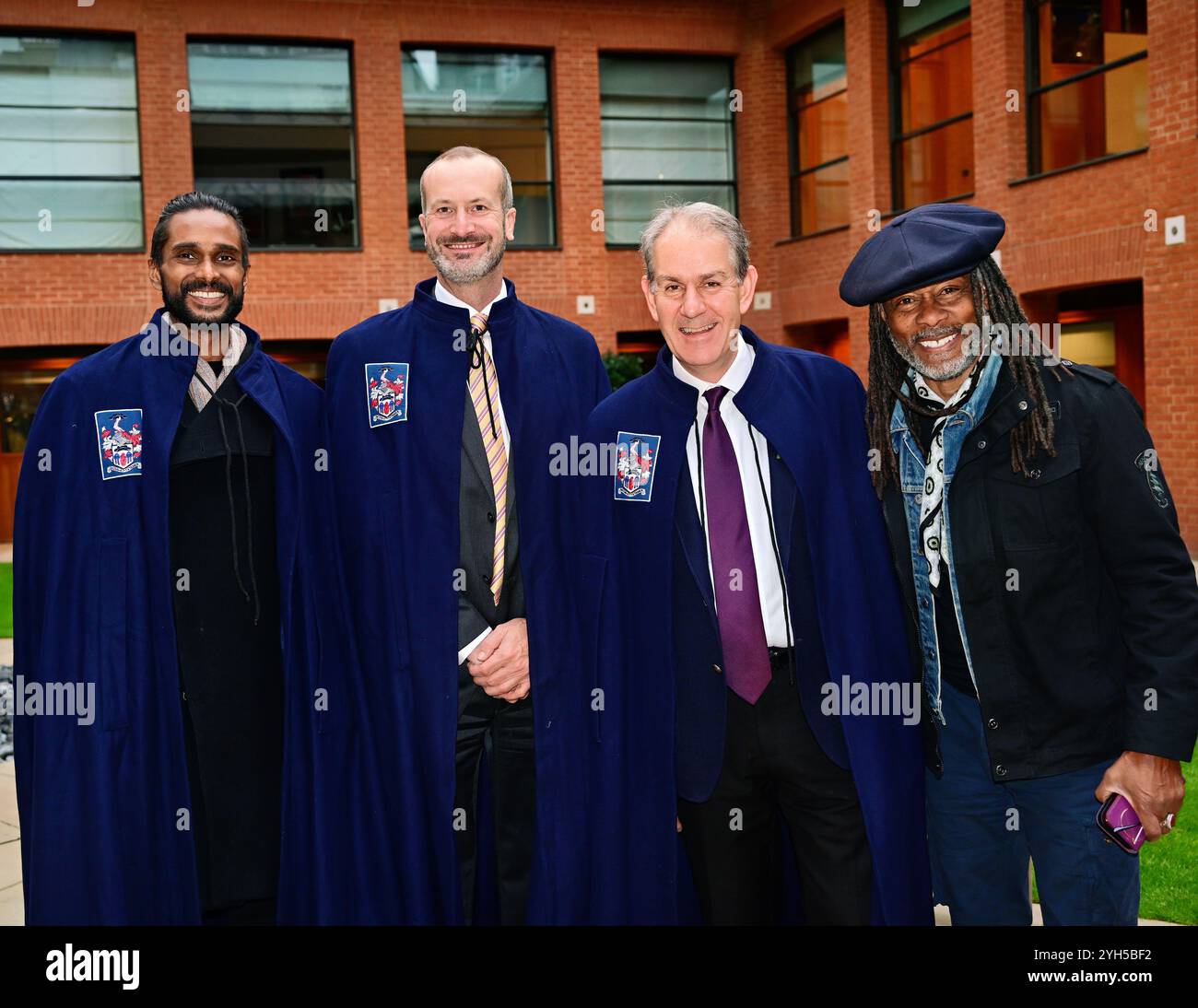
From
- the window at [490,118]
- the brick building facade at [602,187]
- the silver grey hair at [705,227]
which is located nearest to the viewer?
the silver grey hair at [705,227]

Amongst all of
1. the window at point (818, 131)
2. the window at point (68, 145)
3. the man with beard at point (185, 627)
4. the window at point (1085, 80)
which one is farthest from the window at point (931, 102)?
the man with beard at point (185, 627)

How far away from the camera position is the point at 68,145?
16578 mm

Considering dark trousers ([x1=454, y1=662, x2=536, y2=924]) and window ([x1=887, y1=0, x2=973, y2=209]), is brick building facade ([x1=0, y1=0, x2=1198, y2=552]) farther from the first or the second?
dark trousers ([x1=454, y1=662, x2=536, y2=924])

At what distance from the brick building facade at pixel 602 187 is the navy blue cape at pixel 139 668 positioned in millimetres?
11170

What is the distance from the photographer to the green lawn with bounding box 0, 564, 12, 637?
33.8 feet

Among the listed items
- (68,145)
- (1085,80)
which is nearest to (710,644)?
(1085,80)

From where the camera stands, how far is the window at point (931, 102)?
50.5 feet

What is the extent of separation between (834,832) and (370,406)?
6.21ft

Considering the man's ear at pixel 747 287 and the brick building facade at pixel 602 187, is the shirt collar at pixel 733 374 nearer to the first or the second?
the man's ear at pixel 747 287

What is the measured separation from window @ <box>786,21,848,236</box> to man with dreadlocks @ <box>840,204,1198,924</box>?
14722 millimetres

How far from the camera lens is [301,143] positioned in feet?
56.4

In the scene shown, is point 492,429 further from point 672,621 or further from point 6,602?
point 6,602
